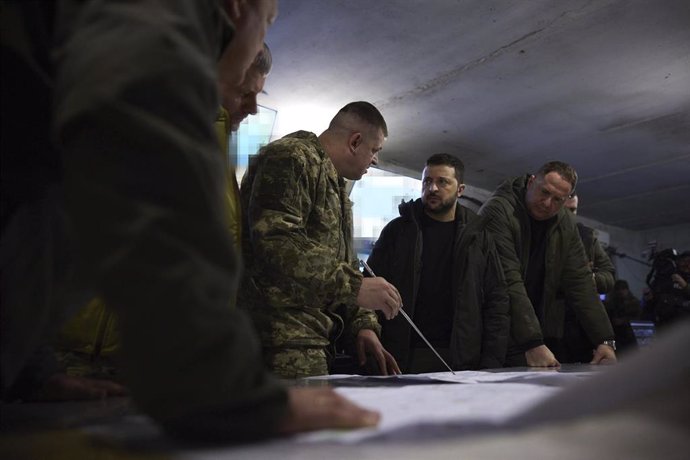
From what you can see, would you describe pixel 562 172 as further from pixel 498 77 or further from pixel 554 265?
pixel 498 77

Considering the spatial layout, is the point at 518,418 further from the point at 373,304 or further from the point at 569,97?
the point at 569,97

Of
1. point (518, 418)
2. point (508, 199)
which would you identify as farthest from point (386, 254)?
point (518, 418)

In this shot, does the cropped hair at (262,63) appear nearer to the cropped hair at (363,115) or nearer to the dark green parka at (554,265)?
the cropped hair at (363,115)

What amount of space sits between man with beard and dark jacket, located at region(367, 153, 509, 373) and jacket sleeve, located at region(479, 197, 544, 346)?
0.13ft

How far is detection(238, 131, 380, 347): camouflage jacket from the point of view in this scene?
4.50 ft

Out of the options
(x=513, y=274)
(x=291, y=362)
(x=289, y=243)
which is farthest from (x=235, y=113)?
(x=513, y=274)

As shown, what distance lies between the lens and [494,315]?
95.7 inches

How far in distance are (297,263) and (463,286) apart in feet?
4.15

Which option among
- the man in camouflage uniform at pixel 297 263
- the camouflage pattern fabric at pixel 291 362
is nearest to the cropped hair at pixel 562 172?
the man in camouflage uniform at pixel 297 263

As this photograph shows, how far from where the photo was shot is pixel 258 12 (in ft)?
2.10

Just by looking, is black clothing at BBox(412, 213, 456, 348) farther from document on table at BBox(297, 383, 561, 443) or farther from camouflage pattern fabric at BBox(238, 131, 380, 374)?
document on table at BBox(297, 383, 561, 443)

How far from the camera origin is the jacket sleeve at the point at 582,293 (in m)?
2.49

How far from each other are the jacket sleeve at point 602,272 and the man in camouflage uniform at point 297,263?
7.76 ft

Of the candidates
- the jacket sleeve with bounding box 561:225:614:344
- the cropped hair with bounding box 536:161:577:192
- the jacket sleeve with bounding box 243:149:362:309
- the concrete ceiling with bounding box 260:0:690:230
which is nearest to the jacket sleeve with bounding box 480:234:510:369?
the jacket sleeve with bounding box 561:225:614:344
